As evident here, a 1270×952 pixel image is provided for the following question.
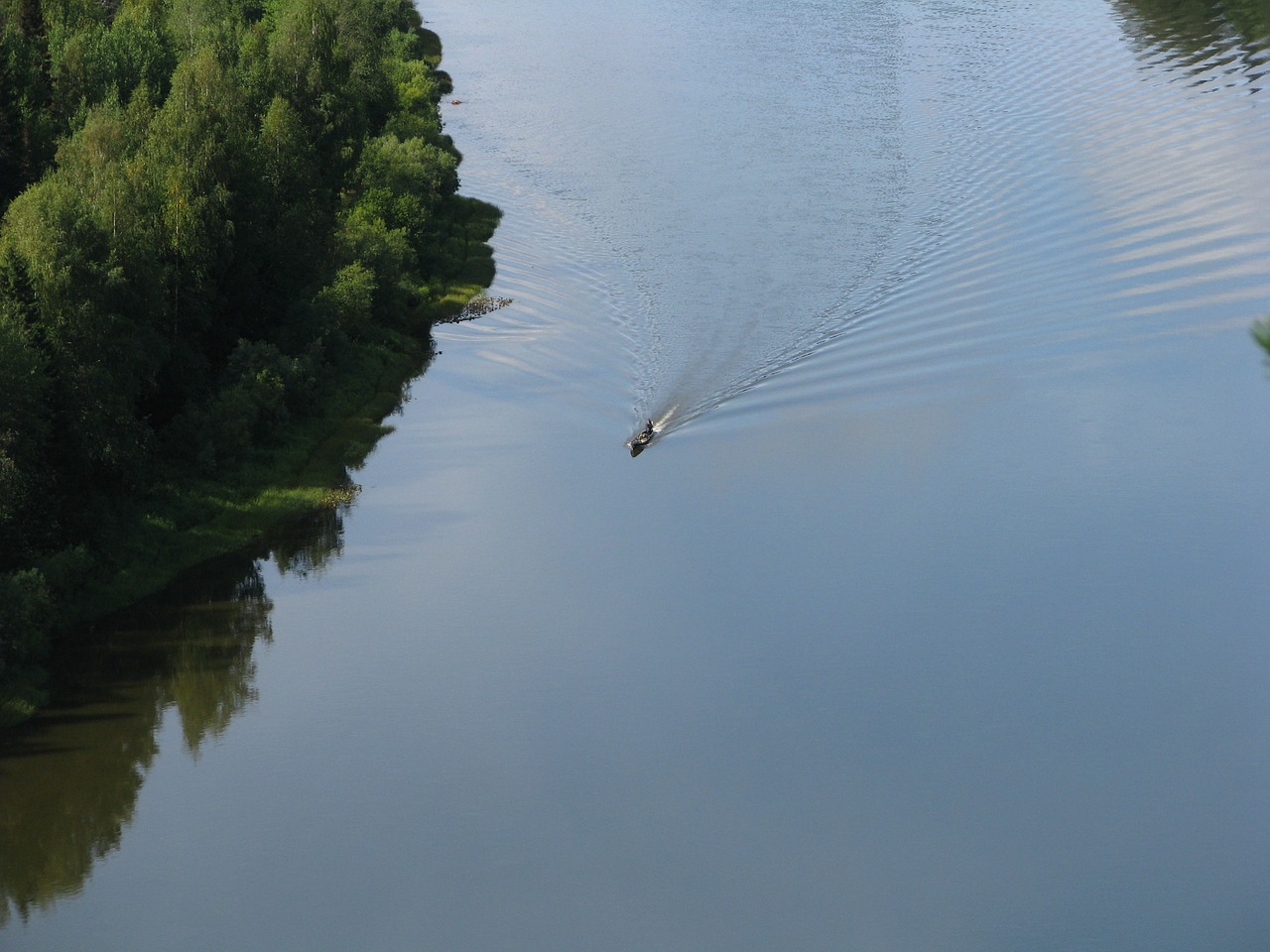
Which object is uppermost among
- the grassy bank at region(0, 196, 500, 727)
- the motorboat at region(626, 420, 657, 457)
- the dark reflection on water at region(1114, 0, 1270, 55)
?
the dark reflection on water at region(1114, 0, 1270, 55)

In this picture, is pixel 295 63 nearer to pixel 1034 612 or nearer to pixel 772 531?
pixel 772 531

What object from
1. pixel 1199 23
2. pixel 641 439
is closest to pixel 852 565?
pixel 641 439

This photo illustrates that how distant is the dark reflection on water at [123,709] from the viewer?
21.4m

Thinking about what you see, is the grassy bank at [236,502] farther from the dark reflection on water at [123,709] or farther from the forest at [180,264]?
the dark reflection on water at [123,709]

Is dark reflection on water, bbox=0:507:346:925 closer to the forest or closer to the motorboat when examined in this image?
the forest

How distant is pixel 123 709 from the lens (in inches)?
969

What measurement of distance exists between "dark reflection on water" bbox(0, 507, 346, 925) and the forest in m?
0.82

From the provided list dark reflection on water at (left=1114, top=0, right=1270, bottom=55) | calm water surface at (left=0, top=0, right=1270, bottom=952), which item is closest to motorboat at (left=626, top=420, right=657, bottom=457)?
calm water surface at (left=0, top=0, right=1270, bottom=952)

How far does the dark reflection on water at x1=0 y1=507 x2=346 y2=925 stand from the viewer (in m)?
21.4

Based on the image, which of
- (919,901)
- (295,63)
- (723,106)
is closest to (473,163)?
(723,106)

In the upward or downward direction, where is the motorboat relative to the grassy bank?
upward

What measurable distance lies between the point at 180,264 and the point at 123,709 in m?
11.8

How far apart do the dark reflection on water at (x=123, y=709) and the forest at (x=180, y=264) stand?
816 mm

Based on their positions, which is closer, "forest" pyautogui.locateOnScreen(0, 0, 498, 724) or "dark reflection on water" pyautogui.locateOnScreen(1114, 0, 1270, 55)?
"forest" pyautogui.locateOnScreen(0, 0, 498, 724)
